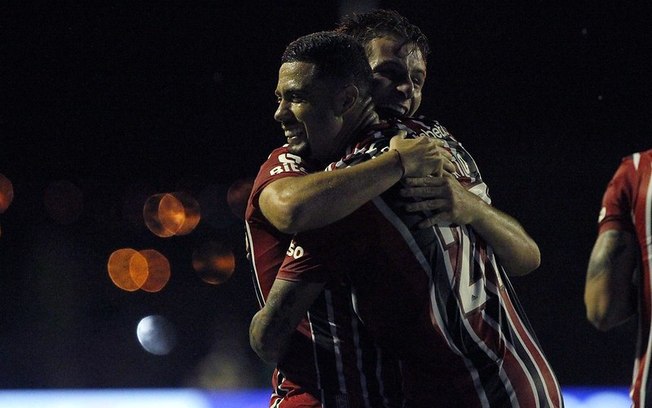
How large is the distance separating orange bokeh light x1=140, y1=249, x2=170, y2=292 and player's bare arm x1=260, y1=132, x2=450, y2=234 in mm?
11182

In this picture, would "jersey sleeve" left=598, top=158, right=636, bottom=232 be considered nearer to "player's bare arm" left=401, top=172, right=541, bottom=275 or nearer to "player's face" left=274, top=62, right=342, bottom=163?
"player's bare arm" left=401, top=172, right=541, bottom=275

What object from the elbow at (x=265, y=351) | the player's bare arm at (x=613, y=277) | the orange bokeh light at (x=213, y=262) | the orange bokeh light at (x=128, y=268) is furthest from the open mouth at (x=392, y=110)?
the orange bokeh light at (x=128, y=268)

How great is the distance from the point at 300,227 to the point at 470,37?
8740mm

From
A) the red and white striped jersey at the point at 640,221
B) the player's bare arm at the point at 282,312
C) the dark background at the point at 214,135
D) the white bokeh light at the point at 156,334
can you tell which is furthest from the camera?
the white bokeh light at the point at 156,334

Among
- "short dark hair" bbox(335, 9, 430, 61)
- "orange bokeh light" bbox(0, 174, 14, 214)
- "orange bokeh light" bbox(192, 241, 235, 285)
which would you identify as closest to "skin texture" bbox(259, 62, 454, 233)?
"short dark hair" bbox(335, 9, 430, 61)

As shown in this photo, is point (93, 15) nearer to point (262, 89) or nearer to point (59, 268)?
point (262, 89)

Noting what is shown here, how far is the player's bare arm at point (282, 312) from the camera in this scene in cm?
239

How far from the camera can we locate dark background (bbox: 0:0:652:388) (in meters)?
10.2

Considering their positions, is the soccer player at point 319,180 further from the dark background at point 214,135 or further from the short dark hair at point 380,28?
the dark background at point 214,135

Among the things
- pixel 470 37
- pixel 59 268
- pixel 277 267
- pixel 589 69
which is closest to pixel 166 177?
pixel 59 268

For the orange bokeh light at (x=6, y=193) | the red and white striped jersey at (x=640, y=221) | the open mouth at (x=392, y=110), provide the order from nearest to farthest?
the red and white striped jersey at (x=640, y=221)
the open mouth at (x=392, y=110)
the orange bokeh light at (x=6, y=193)

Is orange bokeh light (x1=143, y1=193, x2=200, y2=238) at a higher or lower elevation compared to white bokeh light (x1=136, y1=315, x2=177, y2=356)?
higher

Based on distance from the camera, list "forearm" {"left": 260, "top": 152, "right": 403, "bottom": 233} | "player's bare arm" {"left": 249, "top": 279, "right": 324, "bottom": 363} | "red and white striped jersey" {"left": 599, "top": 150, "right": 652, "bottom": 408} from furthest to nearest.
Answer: "player's bare arm" {"left": 249, "top": 279, "right": 324, "bottom": 363}
"forearm" {"left": 260, "top": 152, "right": 403, "bottom": 233}
"red and white striped jersey" {"left": 599, "top": 150, "right": 652, "bottom": 408}

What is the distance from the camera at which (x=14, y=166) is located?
1291cm
